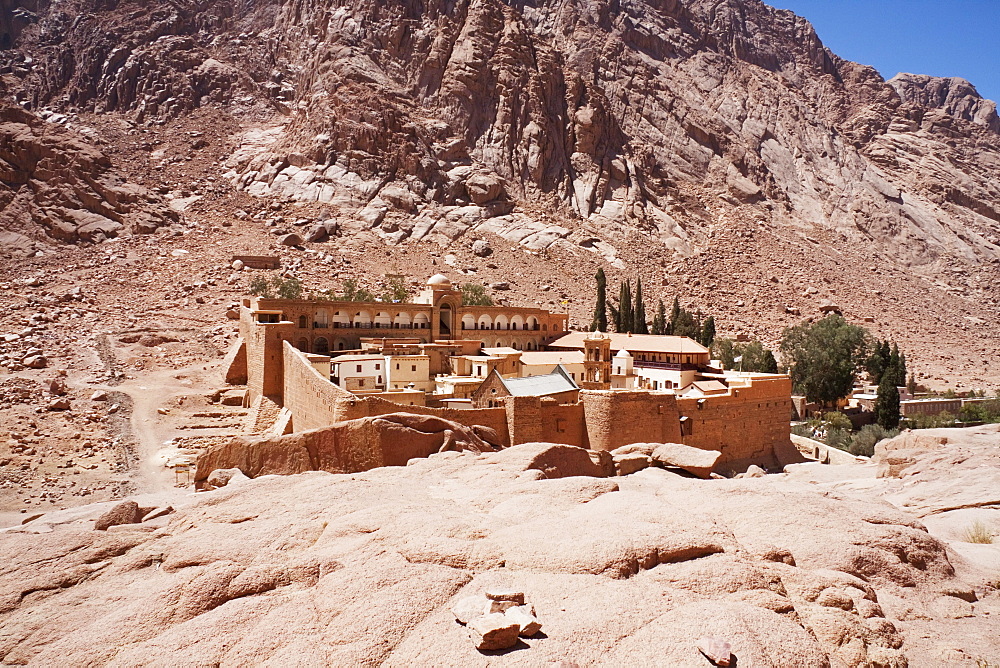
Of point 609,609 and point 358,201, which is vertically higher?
point 358,201

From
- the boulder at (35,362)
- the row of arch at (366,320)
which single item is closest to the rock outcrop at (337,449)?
the row of arch at (366,320)

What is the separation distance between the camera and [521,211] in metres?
65.4

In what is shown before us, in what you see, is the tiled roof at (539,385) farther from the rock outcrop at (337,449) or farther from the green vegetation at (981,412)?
the green vegetation at (981,412)

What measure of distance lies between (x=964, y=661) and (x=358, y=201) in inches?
2343

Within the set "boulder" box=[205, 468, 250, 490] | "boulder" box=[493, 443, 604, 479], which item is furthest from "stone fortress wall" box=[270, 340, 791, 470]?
"boulder" box=[493, 443, 604, 479]

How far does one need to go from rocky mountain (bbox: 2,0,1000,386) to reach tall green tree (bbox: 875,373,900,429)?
2162 centimetres

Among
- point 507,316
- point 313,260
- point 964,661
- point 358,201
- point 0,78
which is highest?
point 0,78

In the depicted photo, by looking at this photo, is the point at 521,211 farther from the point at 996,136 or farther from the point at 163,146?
the point at 996,136

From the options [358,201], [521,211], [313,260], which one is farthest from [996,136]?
[313,260]

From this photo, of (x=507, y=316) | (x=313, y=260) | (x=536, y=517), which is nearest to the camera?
(x=536, y=517)

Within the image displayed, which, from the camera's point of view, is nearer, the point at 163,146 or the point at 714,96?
the point at 163,146

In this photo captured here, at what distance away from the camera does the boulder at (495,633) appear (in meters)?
4.58

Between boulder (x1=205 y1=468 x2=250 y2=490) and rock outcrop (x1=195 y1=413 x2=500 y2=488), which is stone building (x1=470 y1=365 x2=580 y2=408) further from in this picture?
boulder (x1=205 y1=468 x2=250 y2=490)

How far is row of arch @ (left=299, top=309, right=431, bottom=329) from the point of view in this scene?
1145 inches
